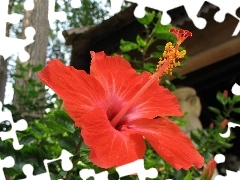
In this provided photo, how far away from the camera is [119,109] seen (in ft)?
2.32

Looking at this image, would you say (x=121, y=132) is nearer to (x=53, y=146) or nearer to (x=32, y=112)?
(x=53, y=146)

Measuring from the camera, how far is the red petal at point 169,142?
600mm

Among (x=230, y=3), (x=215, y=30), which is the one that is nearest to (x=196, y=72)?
(x=215, y=30)

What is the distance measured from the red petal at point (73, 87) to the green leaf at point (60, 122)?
98 millimetres

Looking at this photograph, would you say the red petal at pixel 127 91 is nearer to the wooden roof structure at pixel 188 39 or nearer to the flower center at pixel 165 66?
the flower center at pixel 165 66

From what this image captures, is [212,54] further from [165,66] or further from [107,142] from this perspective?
[107,142]

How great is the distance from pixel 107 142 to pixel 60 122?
168 millimetres

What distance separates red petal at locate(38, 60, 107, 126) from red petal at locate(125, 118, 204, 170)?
59 mm

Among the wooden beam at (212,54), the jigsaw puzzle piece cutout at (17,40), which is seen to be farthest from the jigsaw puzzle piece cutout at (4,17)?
the wooden beam at (212,54)

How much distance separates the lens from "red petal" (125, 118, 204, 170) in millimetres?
600

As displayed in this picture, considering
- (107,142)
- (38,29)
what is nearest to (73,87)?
(107,142)

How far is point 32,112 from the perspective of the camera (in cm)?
206

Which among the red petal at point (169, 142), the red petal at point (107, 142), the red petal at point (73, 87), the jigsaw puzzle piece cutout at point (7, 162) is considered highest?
the red petal at point (73, 87)

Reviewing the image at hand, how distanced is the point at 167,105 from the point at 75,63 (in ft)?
9.67
